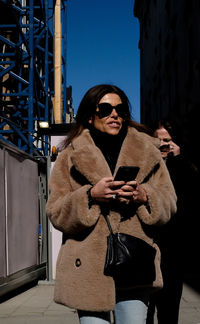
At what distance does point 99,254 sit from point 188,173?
1119 mm

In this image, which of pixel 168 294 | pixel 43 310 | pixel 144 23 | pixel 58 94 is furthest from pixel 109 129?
pixel 144 23

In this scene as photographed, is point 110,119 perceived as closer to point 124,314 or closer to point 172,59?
point 124,314

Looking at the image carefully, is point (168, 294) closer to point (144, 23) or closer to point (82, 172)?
point (82, 172)

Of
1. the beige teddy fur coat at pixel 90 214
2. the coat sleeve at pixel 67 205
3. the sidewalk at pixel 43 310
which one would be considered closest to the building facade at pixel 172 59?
the sidewalk at pixel 43 310

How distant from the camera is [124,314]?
6.72 feet

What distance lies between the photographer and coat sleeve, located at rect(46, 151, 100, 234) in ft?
6.72

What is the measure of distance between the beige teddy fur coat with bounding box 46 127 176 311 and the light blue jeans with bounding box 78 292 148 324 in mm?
63

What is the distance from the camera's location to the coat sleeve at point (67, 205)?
2.05m

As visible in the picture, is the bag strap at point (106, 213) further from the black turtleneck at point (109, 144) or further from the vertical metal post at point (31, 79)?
the vertical metal post at point (31, 79)

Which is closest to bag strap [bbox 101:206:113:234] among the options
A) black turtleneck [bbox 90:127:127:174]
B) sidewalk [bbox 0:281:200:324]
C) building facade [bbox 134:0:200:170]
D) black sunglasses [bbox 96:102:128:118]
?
black turtleneck [bbox 90:127:127:174]

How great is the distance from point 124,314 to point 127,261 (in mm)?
283

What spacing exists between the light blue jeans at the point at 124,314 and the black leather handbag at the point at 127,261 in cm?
10

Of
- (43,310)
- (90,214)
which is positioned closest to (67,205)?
(90,214)

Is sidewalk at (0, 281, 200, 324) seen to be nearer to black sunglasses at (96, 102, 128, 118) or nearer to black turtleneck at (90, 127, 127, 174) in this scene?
black turtleneck at (90, 127, 127, 174)
